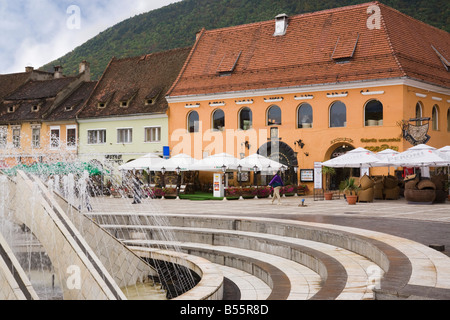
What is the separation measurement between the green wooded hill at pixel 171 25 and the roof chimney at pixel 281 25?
597 inches

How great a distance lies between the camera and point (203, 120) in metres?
37.8

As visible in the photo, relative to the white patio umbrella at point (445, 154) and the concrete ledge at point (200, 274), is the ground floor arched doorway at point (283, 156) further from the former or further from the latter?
the concrete ledge at point (200, 274)

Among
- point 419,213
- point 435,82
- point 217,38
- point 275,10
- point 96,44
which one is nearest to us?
point 419,213

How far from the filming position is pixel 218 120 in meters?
37.5

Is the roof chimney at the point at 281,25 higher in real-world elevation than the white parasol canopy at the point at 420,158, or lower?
higher

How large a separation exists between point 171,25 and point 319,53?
115ft

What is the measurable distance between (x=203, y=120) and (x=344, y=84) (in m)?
10.8

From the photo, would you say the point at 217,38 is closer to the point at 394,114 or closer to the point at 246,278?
the point at 394,114

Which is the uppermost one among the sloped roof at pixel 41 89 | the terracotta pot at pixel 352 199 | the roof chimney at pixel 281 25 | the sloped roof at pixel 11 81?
the roof chimney at pixel 281 25

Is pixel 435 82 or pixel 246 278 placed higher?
pixel 435 82

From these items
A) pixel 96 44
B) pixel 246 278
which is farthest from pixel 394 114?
pixel 96 44

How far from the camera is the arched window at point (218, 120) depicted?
3725 centimetres

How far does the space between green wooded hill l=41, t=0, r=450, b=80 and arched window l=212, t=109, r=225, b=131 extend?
66.5ft

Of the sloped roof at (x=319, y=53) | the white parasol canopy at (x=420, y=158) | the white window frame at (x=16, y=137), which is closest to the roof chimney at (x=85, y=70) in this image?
the white window frame at (x=16, y=137)
